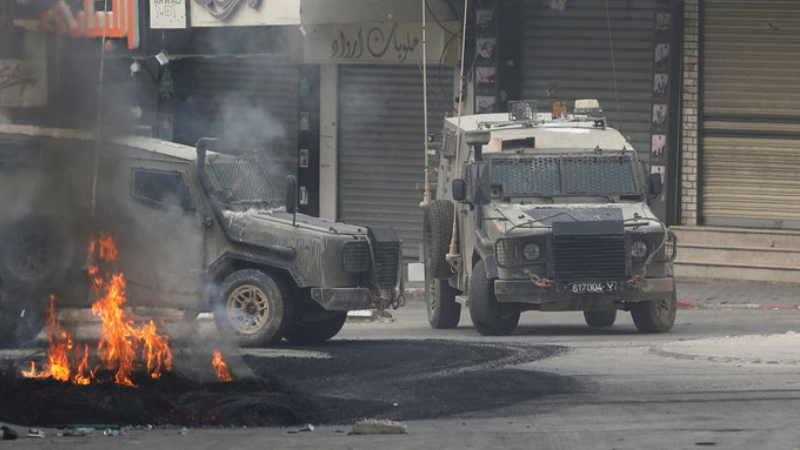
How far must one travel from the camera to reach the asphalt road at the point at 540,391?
1017 cm

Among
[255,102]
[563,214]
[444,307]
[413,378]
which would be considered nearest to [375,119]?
[255,102]

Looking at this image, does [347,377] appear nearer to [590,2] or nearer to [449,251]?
[449,251]

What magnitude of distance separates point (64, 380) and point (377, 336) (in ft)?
18.9

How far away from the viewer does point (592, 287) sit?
1555 centimetres

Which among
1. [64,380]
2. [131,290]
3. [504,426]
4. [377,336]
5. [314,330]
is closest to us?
[504,426]

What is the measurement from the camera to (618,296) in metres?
15.6

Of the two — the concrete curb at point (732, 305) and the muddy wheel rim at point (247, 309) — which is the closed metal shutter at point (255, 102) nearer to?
the concrete curb at point (732, 305)

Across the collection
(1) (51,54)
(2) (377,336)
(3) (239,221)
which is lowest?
(2) (377,336)

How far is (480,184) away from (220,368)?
169 inches

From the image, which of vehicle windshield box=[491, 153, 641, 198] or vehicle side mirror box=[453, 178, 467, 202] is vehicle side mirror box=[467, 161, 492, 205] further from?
vehicle windshield box=[491, 153, 641, 198]

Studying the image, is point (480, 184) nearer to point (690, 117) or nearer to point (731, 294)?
point (731, 294)

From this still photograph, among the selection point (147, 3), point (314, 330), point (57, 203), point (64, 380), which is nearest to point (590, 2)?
point (147, 3)

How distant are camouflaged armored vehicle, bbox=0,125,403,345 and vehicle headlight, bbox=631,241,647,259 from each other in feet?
7.71

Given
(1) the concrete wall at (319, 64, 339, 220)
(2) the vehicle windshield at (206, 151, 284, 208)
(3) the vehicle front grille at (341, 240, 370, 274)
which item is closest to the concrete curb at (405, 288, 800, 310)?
(3) the vehicle front grille at (341, 240, 370, 274)
